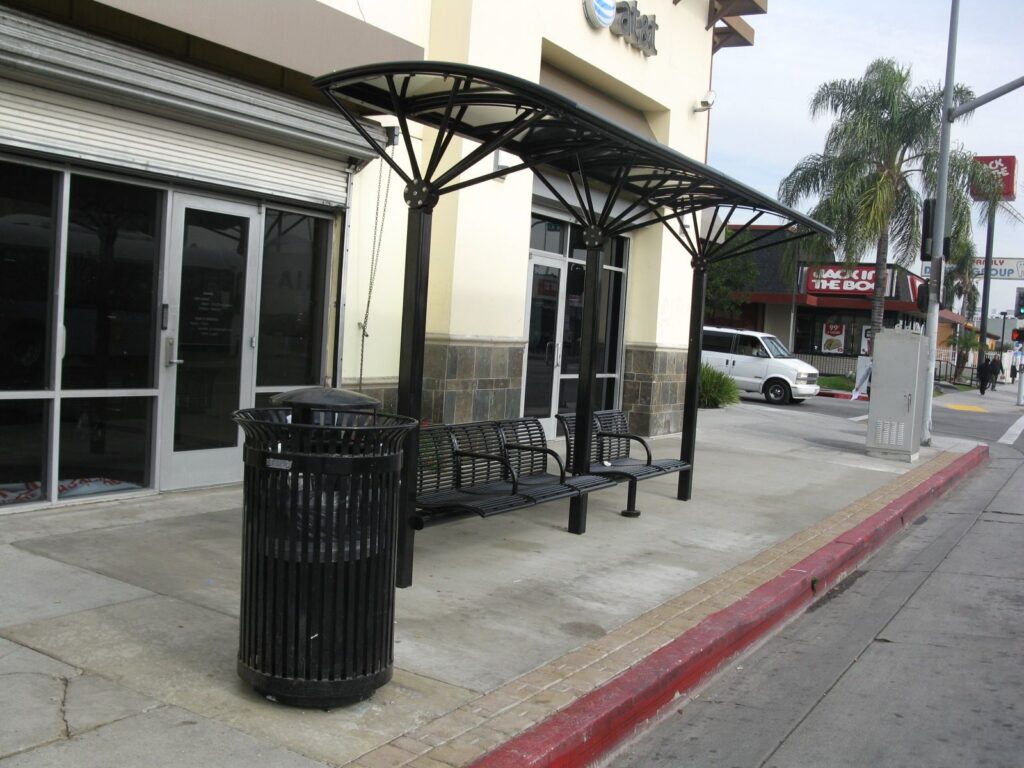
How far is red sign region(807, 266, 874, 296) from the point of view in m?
40.1

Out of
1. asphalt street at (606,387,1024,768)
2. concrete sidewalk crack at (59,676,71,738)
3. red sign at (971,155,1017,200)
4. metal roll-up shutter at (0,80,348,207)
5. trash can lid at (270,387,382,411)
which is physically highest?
red sign at (971,155,1017,200)

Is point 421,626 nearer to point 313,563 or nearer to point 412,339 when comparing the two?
point 313,563

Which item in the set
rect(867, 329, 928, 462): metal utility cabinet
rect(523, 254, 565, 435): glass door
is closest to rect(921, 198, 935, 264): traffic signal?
rect(867, 329, 928, 462): metal utility cabinet


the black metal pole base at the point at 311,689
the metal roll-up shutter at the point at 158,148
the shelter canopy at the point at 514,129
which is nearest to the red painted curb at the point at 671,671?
the black metal pole base at the point at 311,689

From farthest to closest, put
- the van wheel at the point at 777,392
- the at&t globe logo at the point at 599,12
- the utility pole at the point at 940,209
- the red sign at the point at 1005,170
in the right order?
the red sign at the point at 1005,170 < the van wheel at the point at 777,392 < the utility pole at the point at 940,209 < the at&t globe logo at the point at 599,12

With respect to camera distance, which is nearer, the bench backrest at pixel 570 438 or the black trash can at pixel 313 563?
the black trash can at pixel 313 563

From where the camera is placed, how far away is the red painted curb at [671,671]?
4098 mm

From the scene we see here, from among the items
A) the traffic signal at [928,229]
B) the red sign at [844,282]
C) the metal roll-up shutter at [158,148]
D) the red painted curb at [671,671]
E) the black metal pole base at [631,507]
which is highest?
the red sign at [844,282]

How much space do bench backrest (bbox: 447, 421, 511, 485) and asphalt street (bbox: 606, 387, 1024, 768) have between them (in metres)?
2.58

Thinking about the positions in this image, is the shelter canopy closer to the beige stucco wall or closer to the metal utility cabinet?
the beige stucco wall

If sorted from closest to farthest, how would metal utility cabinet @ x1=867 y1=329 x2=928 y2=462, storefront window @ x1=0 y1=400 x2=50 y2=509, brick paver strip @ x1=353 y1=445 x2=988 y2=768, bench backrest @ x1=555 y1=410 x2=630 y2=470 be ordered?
brick paver strip @ x1=353 y1=445 x2=988 y2=768 → storefront window @ x1=0 y1=400 x2=50 y2=509 → bench backrest @ x1=555 y1=410 x2=630 y2=470 → metal utility cabinet @ x1=867 y1=329 x2=928 y2=462

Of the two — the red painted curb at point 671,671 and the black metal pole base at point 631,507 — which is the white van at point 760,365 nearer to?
the black metal pole base at point 631,507

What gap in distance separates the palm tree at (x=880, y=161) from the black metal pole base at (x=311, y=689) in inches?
1068

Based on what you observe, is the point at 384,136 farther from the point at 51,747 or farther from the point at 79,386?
the point at 51,747
